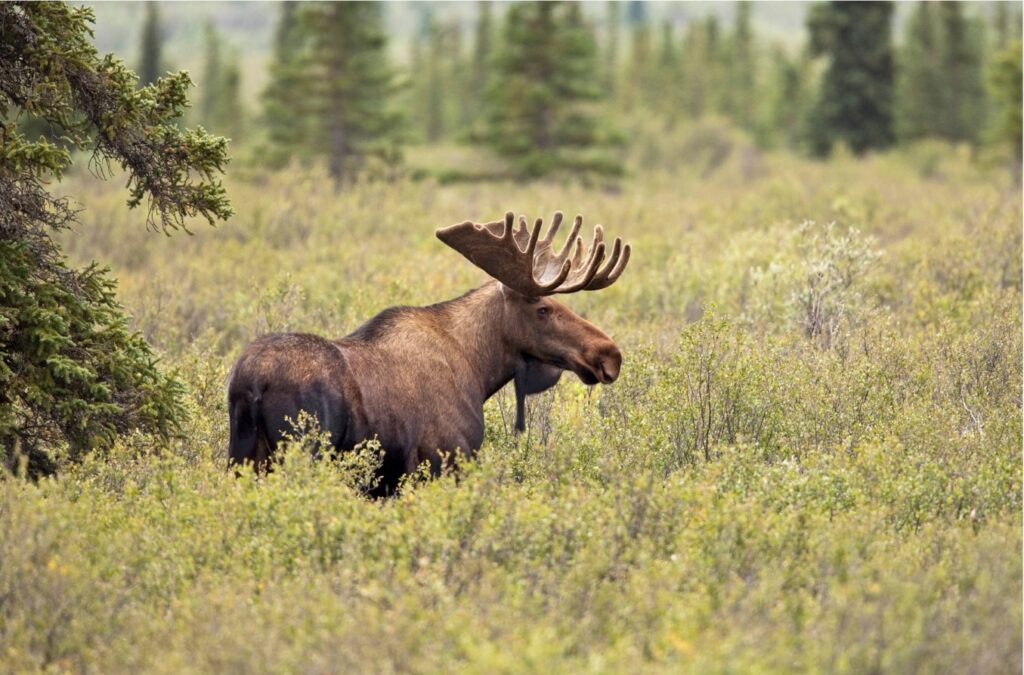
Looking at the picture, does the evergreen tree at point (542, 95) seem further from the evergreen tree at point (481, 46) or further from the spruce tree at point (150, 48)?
the evergreen tree at point (481, 46)

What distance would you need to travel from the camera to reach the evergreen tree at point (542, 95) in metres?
28.0

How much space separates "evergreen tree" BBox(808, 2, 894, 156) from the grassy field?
2809cm

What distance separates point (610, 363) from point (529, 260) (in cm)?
75

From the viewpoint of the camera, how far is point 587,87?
28.0 metres

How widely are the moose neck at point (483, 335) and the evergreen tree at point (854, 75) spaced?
32288mm

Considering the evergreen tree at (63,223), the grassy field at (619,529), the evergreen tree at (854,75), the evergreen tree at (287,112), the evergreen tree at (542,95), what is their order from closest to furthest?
1. the grassy field at (619,529)
2. the evergreen tree at (63,223)
3. the evergreen tree at (287,112)
4. the evergreen tree at (542,95)
5. the evergreen tree at (854,75)

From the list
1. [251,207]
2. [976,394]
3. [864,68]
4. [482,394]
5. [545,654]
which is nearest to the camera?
[545,654]

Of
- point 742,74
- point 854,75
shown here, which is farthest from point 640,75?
point 854,75

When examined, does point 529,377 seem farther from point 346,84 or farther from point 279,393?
point 346,84

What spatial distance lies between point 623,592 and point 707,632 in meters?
0.85

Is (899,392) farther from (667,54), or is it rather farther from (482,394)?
(667,54)

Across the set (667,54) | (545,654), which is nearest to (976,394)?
(545,654)

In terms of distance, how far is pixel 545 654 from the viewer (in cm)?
428

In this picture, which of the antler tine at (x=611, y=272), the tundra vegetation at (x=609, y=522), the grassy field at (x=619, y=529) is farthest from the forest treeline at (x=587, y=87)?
the antler tine at (x=611, y=272)
